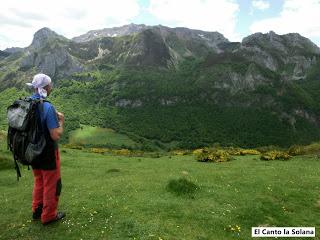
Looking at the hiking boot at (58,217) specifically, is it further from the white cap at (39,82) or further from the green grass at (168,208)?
the white cap at (39,82)

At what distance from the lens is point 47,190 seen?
12.9 meters

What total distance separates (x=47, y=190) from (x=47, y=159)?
1140 millimetres

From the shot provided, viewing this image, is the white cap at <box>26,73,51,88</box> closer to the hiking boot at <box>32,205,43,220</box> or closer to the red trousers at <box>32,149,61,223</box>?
the red trousers at <box>32,149,61,223</box>

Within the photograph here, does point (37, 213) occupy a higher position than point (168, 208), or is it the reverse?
point (37, 213)

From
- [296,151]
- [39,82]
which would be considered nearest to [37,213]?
[39,82]

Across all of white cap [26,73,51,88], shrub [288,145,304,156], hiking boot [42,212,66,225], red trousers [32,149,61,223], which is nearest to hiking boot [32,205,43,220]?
red trousers [32,149,61,223]

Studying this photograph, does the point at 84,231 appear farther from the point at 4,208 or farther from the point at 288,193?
the point at 288,193

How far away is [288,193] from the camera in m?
19.0

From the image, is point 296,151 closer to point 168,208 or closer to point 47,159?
point 168,208

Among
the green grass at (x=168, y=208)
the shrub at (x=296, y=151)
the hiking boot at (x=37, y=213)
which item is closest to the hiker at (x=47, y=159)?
the hiking boot at (x=37, y=213)

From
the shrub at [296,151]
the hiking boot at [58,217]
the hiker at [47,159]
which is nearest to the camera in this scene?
the hiker at [47,159]

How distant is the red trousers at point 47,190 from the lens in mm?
12884

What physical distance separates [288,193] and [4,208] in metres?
14.0

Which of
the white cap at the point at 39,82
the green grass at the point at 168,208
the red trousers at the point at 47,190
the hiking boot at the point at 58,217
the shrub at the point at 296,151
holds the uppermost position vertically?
the white cap at the point at 39,82
